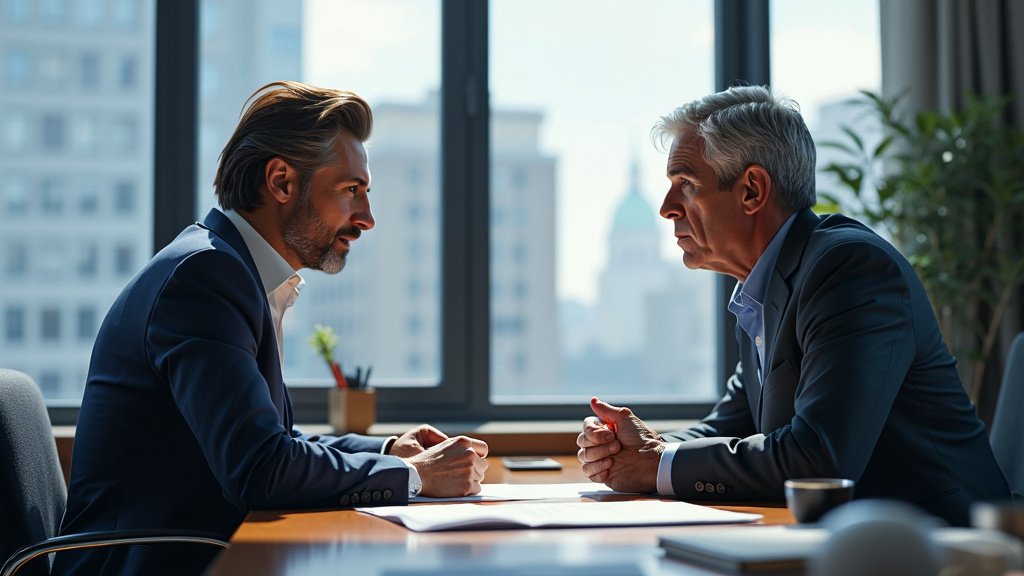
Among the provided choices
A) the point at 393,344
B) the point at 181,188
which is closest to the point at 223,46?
the point at 181,188

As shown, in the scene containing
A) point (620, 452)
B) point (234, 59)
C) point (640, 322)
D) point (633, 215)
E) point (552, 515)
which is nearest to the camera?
point (552, 515)

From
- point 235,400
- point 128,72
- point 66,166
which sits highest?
point 128,72

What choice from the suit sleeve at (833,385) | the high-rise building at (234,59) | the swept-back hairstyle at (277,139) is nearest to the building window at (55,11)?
the high-rise building at (234,59)

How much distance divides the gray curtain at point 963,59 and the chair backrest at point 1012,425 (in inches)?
49.9

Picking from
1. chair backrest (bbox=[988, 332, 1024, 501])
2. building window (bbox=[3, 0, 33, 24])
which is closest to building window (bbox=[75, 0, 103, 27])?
building window (bbox=[3, 0, 33, 24])

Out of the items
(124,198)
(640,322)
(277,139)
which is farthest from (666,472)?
(640,322)

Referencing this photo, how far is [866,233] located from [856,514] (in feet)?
3.70

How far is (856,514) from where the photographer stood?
0.82m

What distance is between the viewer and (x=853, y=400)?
157 cm

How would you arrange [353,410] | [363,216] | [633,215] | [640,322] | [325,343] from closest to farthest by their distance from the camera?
[363,216] < [353,410] < [325,343] < [633,215] < [640,322]

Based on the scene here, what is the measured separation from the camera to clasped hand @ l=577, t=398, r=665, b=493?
1733 millimetres

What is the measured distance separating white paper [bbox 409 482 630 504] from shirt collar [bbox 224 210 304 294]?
0.55 meters

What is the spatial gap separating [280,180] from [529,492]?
0.80 m

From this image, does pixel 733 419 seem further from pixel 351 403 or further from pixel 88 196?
pixel 88 196
